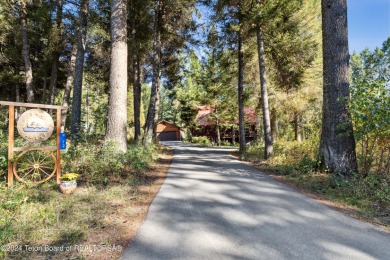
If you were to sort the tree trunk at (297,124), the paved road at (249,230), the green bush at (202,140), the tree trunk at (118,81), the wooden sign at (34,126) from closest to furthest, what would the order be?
the paved road at (249,230) < the wooden sign at (34,126) < the tree trunk at (118,81) < the tree trunk at (297,124) < the green bush at (202,140)

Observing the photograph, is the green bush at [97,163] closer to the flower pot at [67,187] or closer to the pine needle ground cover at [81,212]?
the pine needle ground cover at [81,212]

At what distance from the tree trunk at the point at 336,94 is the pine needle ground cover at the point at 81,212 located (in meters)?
4.60

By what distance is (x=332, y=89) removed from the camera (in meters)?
6.11

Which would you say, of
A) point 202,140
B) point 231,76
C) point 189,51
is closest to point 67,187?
point 189,51

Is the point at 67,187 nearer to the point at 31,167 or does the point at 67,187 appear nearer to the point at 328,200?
the point at 31,167

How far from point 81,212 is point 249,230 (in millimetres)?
2681

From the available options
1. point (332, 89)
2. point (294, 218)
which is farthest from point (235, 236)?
point (332, 89)

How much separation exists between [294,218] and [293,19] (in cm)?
1216

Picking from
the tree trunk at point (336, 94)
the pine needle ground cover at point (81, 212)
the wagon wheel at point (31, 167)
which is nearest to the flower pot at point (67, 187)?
the pine needle ground cover at point (81, 212)

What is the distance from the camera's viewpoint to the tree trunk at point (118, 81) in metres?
6.94

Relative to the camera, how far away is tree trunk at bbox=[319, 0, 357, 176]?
5.84m

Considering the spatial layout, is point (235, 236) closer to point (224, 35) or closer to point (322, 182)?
point (322, 182)

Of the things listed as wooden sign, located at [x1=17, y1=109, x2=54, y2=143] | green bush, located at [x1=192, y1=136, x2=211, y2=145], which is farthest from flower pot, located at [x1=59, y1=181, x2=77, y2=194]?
green bush, located at [x1=192, y1=136, x2=211, y2=145]

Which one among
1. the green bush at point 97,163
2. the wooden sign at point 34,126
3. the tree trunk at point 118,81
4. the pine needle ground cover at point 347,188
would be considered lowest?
the pine needle ground cover at point 347,188
